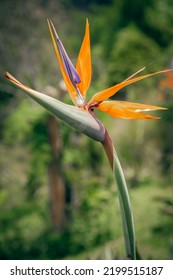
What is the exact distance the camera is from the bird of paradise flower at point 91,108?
0.65 metres

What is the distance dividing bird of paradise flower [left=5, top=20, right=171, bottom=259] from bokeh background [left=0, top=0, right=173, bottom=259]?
1275 millimetres

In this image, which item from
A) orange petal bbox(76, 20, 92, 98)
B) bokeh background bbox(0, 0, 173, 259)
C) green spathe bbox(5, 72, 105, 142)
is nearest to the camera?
green spathe bbox(5, 72, 105, 142)

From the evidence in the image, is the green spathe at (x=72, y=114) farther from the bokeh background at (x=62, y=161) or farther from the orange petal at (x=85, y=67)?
the bokeh background at (x=62, y=161)

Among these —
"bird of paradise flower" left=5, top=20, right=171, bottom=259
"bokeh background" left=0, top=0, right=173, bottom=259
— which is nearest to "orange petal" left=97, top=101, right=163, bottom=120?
"bird of paradise flower" left=5, top=20, right=171, bottom=259

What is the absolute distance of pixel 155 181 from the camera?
254 cm

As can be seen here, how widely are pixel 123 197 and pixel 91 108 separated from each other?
A: 0.43ft

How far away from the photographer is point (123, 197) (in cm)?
72

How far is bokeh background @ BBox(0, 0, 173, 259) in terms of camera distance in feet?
7.54

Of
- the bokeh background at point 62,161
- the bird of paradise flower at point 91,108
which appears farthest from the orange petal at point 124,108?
the bokeh background at point 62,161

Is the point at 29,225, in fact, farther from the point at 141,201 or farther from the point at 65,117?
the point at 65,117

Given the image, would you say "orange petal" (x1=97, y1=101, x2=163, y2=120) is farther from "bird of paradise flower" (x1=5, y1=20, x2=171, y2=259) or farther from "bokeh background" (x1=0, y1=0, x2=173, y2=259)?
"bokeh background" (x1=0, y1=0, x2=173, y2=259)

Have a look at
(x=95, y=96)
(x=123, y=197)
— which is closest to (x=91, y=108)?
(x=95, y=96)

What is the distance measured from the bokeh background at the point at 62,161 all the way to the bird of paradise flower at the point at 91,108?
1.28 metres

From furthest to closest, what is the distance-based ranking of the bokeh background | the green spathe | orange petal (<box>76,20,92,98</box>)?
the bokeh background
orange petal (<box>76,20,92,98</box>)
the green spathe
